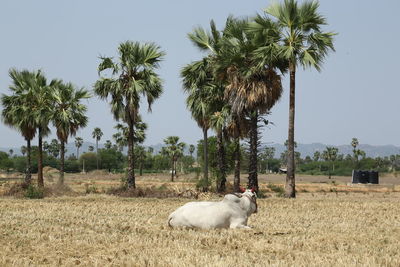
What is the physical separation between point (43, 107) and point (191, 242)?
27.6 metres

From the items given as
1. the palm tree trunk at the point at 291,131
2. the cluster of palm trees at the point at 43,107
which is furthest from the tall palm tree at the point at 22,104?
the palm tree trunk at the point at 291,131

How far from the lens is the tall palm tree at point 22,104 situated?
125ft

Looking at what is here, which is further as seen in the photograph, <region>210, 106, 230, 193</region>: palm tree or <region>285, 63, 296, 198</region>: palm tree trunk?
<region>210, 106, 230, 193</region>: palm tree

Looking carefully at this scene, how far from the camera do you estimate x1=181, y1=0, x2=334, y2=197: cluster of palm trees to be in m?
29.7

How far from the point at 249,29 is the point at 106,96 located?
30.2ft

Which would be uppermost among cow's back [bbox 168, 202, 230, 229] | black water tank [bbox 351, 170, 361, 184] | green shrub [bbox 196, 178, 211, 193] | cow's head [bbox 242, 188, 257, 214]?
cow's head [bbox 242, 188, 257, 214]

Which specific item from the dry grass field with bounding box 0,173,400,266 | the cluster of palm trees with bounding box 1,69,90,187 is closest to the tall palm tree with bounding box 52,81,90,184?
the cluster of palm trees with bounding box 1,69,90,187

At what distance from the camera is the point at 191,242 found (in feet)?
36.9

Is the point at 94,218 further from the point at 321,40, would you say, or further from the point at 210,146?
the point at 210,146

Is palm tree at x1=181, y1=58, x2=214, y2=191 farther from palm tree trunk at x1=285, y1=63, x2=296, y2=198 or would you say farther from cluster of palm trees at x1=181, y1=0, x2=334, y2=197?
palm tree trunk at x1=285, y1=63, x2=296, y2=198

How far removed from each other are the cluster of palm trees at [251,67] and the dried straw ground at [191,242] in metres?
14.0

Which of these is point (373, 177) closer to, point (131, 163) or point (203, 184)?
point (203, 184)

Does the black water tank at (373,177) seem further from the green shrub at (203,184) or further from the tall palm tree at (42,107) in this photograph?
the tall palm tree at (42,107)

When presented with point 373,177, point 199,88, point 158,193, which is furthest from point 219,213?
point 373,177
